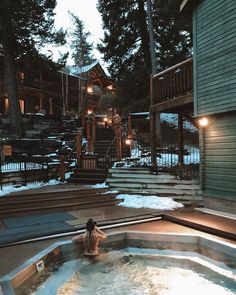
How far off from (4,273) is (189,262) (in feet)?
10.9

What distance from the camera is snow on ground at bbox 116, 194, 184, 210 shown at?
982 centimetres

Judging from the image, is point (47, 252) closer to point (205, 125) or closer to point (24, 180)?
point (205, 125)

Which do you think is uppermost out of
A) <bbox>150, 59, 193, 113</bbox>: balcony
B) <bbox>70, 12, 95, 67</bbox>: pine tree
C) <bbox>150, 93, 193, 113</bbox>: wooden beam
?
<bbox>70, 12, 95, 67</bbox>: pine tree

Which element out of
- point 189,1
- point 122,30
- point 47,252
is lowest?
point 47,252

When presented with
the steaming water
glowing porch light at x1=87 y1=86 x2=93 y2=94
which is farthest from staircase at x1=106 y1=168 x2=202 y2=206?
glowing porch light at x1=87 y1=86 x2=93 y2=94

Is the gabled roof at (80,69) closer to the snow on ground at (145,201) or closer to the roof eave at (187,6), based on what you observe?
the roof eave at (187,6)

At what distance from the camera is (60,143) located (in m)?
19.9

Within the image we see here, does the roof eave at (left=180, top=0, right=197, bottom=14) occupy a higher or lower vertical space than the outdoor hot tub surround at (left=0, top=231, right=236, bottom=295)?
higher

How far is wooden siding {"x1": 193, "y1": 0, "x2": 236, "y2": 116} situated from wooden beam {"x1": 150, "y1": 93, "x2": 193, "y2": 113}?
0.55 meters

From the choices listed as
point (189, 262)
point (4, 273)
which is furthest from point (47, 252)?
point (189, 262)

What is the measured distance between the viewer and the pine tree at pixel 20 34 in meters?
18.9

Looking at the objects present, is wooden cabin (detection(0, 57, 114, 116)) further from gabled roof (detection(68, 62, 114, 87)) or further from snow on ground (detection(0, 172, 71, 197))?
snow on ground (detection(0, 172, 71, 197))

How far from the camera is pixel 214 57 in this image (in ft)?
30.5

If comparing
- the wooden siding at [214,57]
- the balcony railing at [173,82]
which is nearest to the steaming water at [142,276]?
the wooden siding at [214,57]
